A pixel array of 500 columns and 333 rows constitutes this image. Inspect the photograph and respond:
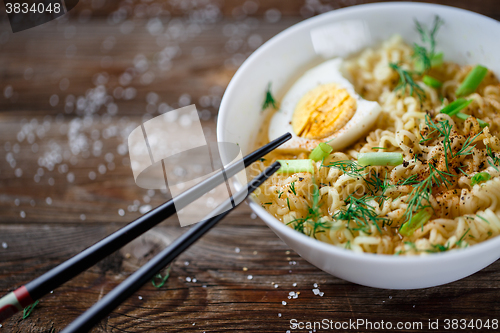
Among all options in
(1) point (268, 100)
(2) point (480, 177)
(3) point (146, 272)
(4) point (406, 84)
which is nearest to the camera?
(3) point (146, 272)

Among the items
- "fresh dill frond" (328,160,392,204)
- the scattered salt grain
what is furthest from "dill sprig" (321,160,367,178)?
the scattered salt grain

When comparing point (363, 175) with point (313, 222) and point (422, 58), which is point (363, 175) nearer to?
point (313, 222)

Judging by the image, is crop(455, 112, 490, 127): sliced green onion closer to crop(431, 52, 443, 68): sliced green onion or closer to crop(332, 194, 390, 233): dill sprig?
crop(431, 52, 443, 68): sliced green onion

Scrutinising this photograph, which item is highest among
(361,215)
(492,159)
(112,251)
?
(492,159)

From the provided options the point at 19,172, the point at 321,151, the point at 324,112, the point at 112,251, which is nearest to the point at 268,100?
the point at 324,112

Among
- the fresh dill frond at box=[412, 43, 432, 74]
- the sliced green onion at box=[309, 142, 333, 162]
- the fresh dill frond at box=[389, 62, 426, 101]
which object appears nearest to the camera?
the sliced green onion at box=[309, 142, 333, 162]

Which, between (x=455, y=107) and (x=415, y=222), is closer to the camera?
(x=415, y=222)

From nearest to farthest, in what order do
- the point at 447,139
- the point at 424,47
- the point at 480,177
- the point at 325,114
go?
the point at 480,177 < the point at 447,139 < the point at 325,114 < the point at 424,47
